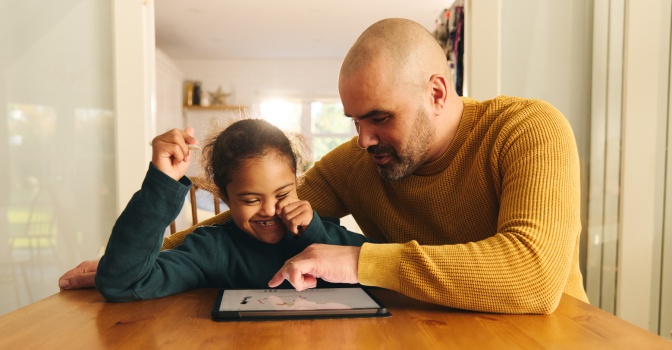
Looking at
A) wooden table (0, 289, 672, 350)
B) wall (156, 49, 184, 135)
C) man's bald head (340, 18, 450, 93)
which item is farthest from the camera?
wall (156, 49, 184, 135)

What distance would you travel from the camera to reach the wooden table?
569 mm

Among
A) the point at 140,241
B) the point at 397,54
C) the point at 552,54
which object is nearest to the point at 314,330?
the point at 140,241

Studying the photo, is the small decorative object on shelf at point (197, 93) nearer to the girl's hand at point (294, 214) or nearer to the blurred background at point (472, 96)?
the blurred background at point (472, 96)

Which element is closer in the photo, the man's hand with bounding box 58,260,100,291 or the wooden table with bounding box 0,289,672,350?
the wooden table with bounding box 0,289,672,350

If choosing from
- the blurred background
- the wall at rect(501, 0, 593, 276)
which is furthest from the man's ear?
the wall at rect(501, 0, 593, 276)

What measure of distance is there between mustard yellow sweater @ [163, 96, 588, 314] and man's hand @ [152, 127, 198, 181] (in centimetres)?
36

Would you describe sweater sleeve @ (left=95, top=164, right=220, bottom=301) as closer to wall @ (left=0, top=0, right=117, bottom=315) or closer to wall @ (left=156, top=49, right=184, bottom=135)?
→ wall @ (left=0, top=0, right=117, bottom=315)

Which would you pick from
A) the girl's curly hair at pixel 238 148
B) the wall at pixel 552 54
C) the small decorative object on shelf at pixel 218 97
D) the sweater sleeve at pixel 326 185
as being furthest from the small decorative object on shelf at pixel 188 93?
the girl's curly hair at pixel 238 148

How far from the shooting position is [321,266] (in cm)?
73

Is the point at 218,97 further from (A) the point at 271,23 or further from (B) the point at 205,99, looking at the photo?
(A) the point at 271,23

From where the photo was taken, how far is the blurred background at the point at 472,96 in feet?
6.21

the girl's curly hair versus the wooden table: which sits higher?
the girl's curly hair

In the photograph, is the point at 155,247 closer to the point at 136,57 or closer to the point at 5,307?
the point at 136,57

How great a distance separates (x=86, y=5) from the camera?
1.97 m
